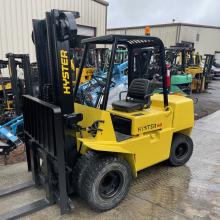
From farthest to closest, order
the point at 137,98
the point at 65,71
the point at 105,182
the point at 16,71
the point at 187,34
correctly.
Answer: the point at 187,34
the point at 16,71
the point at 137,98
the point at 105,182
the point at 65,71

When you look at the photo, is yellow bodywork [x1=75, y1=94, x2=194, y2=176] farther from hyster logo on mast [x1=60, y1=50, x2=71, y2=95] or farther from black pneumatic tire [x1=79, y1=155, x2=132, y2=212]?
hyster logo on mast [x1=60, y1=50, x2=71, y2=95]

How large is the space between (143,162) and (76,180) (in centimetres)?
103

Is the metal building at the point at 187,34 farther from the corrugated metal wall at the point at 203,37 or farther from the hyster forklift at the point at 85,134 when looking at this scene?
the hyster forklift at the point at 85,134

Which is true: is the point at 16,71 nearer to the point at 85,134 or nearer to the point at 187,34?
the point at 85,134

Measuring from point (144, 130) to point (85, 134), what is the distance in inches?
34.1

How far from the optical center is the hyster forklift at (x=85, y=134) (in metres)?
2.94

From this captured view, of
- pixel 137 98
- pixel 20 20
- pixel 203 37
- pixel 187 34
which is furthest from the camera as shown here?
pixel 203 37

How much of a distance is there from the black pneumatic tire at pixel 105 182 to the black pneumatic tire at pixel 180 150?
1.27 meters

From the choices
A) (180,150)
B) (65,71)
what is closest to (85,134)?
(65,71)

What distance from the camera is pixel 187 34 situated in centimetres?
2500

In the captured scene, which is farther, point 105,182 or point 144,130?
point 144,130

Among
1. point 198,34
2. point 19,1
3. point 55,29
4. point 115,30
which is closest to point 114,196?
point 55,29

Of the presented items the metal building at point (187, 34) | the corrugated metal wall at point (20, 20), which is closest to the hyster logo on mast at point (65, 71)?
the corrugated metal wall at point (20, 20)

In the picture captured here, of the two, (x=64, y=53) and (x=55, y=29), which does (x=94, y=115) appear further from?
(x=55, y=29)
